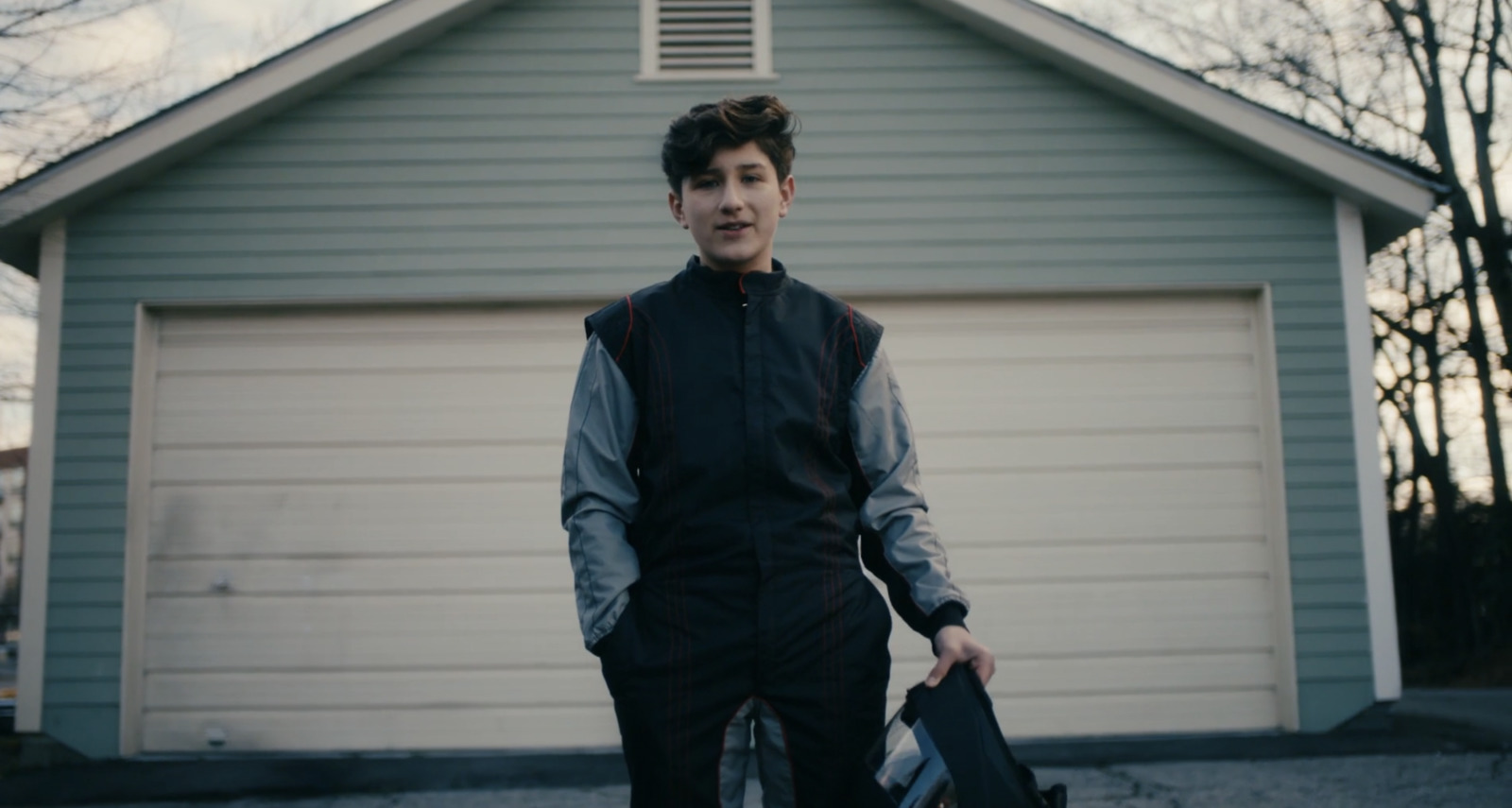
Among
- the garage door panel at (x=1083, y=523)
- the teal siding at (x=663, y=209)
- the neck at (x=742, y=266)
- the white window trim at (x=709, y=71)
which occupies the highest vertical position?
the white window trim at (x=709, y=71)

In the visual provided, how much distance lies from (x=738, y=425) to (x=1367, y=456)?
501 cm

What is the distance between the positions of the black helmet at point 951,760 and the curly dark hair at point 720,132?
0.96 meters

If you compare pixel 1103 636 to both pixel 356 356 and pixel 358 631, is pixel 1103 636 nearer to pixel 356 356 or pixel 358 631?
pixel 358 631

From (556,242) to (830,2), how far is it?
1908 mm

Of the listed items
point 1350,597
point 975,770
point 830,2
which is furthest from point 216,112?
point 1350,597

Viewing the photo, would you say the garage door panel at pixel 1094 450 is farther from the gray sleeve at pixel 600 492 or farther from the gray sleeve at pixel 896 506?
the gray sleeve at pixel 600 492

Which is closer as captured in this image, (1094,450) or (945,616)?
(945,616)

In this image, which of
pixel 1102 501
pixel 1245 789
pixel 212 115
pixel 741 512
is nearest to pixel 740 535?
pixel 741 512

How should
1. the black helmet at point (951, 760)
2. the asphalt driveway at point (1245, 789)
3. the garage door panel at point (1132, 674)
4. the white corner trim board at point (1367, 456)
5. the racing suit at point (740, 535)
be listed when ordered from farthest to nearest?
1. the garage door panel at point (1132, 674)
2. the white corner trim board at point (1367, 456)
3. the asphalt driveway at point (1245, 789)
4. the racing suit at point (740, 535)
5. the black helmet at point (951, 760)

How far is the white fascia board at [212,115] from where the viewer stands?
5836 millimetres

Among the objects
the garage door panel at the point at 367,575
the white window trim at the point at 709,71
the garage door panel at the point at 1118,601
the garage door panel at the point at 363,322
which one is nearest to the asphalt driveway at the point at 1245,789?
the garage door panel at the point at 1118,601

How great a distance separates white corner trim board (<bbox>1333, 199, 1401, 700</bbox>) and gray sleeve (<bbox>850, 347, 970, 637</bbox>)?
4.60 meters

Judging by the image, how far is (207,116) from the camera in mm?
5941

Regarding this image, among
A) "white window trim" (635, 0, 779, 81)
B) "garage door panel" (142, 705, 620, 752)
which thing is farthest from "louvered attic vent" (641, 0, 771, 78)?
"garage door panel" (142, 705, 620, 752)
